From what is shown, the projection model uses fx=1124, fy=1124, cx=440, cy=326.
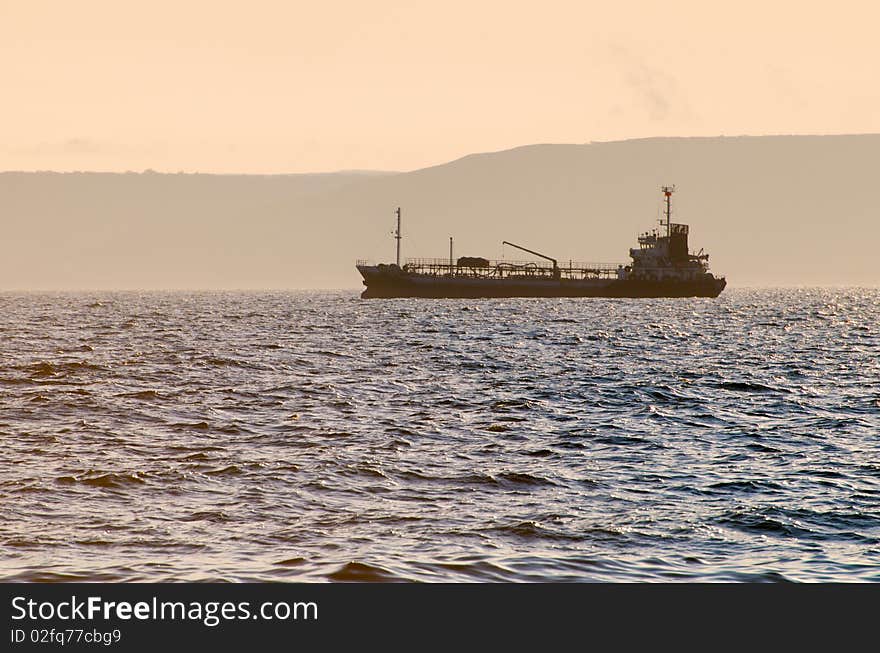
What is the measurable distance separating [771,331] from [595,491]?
65.6 meters

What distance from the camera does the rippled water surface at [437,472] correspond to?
560 inches

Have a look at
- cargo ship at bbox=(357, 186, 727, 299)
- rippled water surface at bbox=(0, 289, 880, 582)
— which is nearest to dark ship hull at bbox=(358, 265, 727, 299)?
cargo ship at bbox=(357, 186, 727, 299)

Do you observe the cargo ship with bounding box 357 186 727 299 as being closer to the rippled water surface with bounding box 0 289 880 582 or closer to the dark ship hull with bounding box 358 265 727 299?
the dark ship hull with bounding box 358 265 727 299

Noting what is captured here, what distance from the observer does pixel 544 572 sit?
45.0 ft

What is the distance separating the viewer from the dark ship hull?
15625 cm

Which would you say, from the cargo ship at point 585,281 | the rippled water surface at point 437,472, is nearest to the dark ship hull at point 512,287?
the cargo ship at point 585,281

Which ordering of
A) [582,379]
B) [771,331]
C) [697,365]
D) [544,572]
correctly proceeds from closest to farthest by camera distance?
[544,572] → [582,379] → [697,365] → [771,331]

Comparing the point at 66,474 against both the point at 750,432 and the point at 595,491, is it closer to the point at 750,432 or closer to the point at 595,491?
the point at 595,491

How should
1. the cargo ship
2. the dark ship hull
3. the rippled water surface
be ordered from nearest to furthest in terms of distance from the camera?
the rippled water surface, the dark ship hull, the cargo ship

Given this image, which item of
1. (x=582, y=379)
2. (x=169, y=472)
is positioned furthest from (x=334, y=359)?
(x=169, y=472)

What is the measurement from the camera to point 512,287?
160250 mm

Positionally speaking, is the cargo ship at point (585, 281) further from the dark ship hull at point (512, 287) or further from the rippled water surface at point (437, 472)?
the rippled water surface at point (437, 472)

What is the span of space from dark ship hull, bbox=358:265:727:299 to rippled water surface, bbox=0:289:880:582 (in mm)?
109083

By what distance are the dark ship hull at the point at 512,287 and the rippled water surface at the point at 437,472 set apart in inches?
4295
